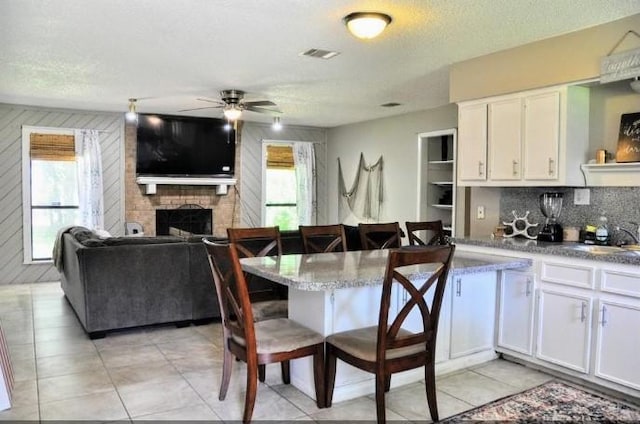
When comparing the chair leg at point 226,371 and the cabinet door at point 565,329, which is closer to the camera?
the chair leg at point 226,371

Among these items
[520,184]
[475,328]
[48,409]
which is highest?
[520,184]

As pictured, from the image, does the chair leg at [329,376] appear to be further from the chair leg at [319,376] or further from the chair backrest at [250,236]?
the chair backrest at [250,236]

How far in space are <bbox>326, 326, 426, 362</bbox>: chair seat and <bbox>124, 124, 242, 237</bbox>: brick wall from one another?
5.46 m

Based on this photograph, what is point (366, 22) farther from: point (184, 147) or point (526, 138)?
point (184, 147)

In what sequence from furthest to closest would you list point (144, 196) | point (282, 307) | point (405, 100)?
point (144, 196), point (405, 100), point (282, 307)

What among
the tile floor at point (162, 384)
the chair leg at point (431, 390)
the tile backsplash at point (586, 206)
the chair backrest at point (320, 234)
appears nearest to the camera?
the chair leg at point (431, 390)

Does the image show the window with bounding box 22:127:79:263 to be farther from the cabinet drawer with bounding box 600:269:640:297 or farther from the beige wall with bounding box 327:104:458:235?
the cabinet drawer with bounding box 600:269:640:297

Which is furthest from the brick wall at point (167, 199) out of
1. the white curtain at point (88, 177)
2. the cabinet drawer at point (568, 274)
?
the cabinet drawer at point (568, 274)

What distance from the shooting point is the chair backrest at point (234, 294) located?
98.5 inches

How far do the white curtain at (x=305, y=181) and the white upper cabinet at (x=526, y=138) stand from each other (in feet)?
15.4

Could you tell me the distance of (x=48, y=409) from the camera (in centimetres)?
284

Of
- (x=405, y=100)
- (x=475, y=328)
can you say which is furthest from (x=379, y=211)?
(x=475, y=328)

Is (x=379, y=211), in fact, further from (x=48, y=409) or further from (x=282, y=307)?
(x=48, y=409)

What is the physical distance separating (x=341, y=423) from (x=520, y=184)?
2.43m
